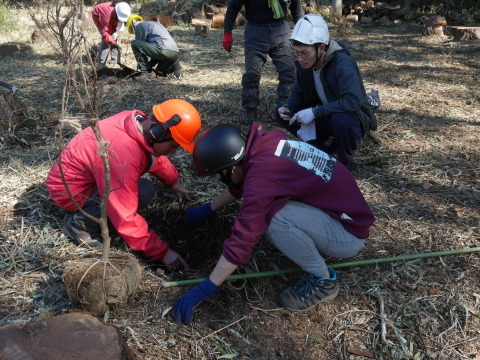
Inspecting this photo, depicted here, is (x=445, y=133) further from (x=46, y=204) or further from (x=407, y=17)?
(x=407, y=17)

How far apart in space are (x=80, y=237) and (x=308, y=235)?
5.46 ft

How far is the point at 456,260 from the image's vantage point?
116 inches

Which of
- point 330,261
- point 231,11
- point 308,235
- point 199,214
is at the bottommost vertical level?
point 330,261

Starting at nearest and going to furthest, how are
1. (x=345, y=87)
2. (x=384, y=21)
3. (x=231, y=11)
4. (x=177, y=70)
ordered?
1. (x=345, y=87)
2. (x=231, y=11)
3. (x=177, y=70)
4. (x=384, y=21)

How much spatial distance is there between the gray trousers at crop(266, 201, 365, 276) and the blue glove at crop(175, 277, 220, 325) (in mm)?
469

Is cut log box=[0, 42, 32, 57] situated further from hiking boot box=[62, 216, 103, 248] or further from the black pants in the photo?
the black pants

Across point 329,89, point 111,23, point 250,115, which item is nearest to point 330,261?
point 329,89

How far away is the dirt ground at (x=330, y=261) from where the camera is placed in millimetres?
2432

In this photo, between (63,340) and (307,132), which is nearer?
(63,340)

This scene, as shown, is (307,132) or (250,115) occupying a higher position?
(307,132)

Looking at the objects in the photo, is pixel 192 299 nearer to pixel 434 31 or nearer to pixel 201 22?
pixel 434 31

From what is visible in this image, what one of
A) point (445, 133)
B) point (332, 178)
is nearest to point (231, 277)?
point (332, 178)

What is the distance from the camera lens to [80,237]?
3031 mm

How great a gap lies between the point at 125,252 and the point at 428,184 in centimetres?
279
